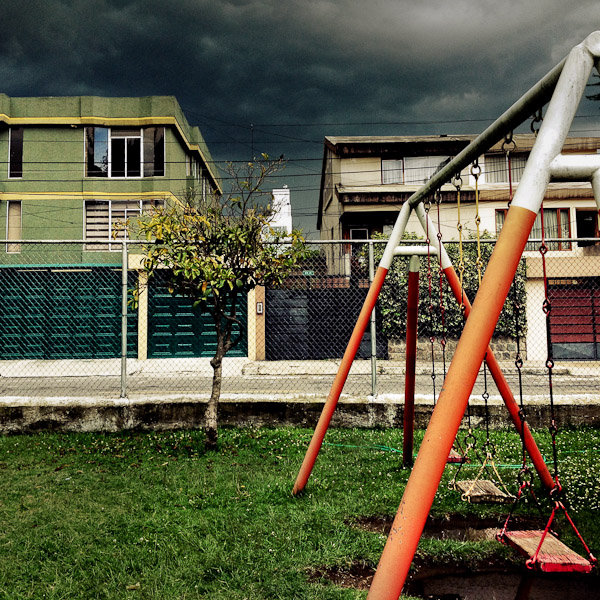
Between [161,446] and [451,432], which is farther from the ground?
[451,432]

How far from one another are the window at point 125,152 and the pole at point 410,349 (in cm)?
1901

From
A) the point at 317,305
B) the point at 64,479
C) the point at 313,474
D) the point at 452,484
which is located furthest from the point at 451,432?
the point at 317,305

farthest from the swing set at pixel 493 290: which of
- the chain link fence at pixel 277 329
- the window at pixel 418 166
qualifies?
the window at pixel 418 166

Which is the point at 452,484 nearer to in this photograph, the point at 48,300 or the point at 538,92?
the point at 538,92

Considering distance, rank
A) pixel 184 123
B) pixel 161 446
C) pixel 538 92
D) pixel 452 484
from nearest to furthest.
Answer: pixel 538 92, pixel 452 484, pixel 161 446, pixel 184 123

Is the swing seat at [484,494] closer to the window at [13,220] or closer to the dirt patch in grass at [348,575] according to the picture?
the dirt patch in grass at [348,575]

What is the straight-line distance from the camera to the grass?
306 centimetres

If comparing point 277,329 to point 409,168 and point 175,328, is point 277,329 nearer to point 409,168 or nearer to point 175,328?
point 175,328

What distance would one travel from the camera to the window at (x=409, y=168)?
947 inches

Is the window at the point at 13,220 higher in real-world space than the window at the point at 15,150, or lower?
lower

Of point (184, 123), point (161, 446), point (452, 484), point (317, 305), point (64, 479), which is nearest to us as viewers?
point (452, 484)

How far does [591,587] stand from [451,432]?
1.92m

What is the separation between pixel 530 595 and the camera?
2.97 metres

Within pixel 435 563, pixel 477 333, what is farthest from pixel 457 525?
pixel 477 333
